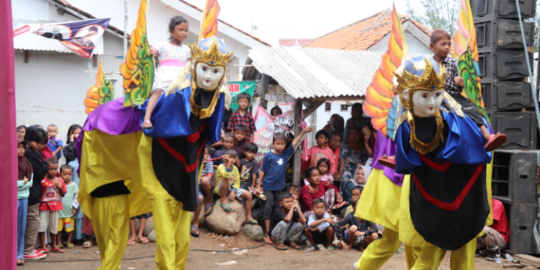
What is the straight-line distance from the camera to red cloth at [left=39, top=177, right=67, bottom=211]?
20.7 feet

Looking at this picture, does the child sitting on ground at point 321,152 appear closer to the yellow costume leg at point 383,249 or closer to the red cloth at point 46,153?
the yellow costume leg at point 383,249

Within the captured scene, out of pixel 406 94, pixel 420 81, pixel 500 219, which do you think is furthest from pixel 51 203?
pixel 500 219

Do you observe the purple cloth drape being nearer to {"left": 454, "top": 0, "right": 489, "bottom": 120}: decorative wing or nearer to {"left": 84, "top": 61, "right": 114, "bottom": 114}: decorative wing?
{"left": 454, "top": 0, "right": 489, "bottom": 120}: decorative wing

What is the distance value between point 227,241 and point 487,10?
4.64 m

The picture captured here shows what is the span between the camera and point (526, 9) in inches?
271

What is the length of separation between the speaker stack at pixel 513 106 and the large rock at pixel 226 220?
139 inches

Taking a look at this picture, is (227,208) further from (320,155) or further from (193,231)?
(320,155)

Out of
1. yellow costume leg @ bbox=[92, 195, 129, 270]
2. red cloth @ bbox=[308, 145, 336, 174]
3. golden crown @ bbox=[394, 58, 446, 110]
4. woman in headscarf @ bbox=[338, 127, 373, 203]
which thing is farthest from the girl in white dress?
woman in headscarf @ bbox=[338, 127, 373, 203]

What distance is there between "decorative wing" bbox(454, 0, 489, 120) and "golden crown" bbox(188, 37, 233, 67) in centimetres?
194

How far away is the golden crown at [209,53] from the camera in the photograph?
412 centimetres

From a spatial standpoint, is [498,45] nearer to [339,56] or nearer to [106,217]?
[339,56]

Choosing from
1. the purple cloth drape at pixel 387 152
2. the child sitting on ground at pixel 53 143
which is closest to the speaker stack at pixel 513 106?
the purple cloth drape at pixel 387 152

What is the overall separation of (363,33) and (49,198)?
12141 mm

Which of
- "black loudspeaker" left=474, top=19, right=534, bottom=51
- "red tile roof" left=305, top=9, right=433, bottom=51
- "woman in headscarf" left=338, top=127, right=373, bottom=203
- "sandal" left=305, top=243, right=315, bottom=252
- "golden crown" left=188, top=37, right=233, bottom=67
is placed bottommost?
"sandal" left=305, top=243, right=315, bottom=252
